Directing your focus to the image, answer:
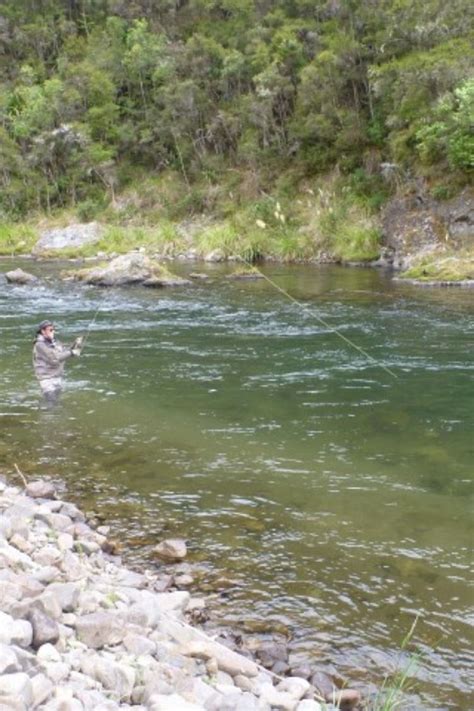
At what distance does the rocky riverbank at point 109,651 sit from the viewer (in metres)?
3.61

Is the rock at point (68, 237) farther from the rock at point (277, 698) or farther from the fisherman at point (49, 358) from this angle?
the rock at point (277, 698)

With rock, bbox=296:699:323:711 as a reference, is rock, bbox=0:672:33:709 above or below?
above

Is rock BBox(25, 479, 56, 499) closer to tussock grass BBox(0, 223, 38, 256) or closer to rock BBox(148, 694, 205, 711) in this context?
rock BBox(148, 694, 205, 711)

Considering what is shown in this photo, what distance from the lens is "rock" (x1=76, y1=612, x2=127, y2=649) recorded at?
431 centimetres

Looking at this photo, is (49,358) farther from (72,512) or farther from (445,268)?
(445,268)

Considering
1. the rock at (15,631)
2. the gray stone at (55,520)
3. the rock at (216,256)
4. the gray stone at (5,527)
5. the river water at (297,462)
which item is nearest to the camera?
the rock at (15,631)

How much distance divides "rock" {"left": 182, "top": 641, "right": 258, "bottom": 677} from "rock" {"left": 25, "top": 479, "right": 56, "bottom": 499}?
11.1 feet

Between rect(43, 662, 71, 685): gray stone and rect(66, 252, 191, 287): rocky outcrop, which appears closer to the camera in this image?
rect(43, 662, 71, 685): gray stone

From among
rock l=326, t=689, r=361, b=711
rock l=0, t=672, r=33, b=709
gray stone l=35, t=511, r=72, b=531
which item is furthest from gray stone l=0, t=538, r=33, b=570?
rock l=326, t=689, r=361, b=711

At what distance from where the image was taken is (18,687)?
3.28 metres

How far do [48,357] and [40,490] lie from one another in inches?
160

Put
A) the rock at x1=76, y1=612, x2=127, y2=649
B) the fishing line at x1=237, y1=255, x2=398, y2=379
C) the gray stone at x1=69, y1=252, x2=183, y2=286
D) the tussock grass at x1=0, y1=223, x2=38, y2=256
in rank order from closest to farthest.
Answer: the rock at x1=76, y1=612, x2=127, y2=649, the fishing line at x1=237, y1=255, x2=398, y2=379, the gray stone at x1=69, y1=252, x2=183, y2=286, the tussock grass at x1=0, y1=223, x2=38, y2=256

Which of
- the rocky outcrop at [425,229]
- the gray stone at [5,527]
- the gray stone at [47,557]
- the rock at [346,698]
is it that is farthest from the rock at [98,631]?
the rocky outcrop at [425,229]

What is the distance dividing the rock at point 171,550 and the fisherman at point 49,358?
5388 mm
